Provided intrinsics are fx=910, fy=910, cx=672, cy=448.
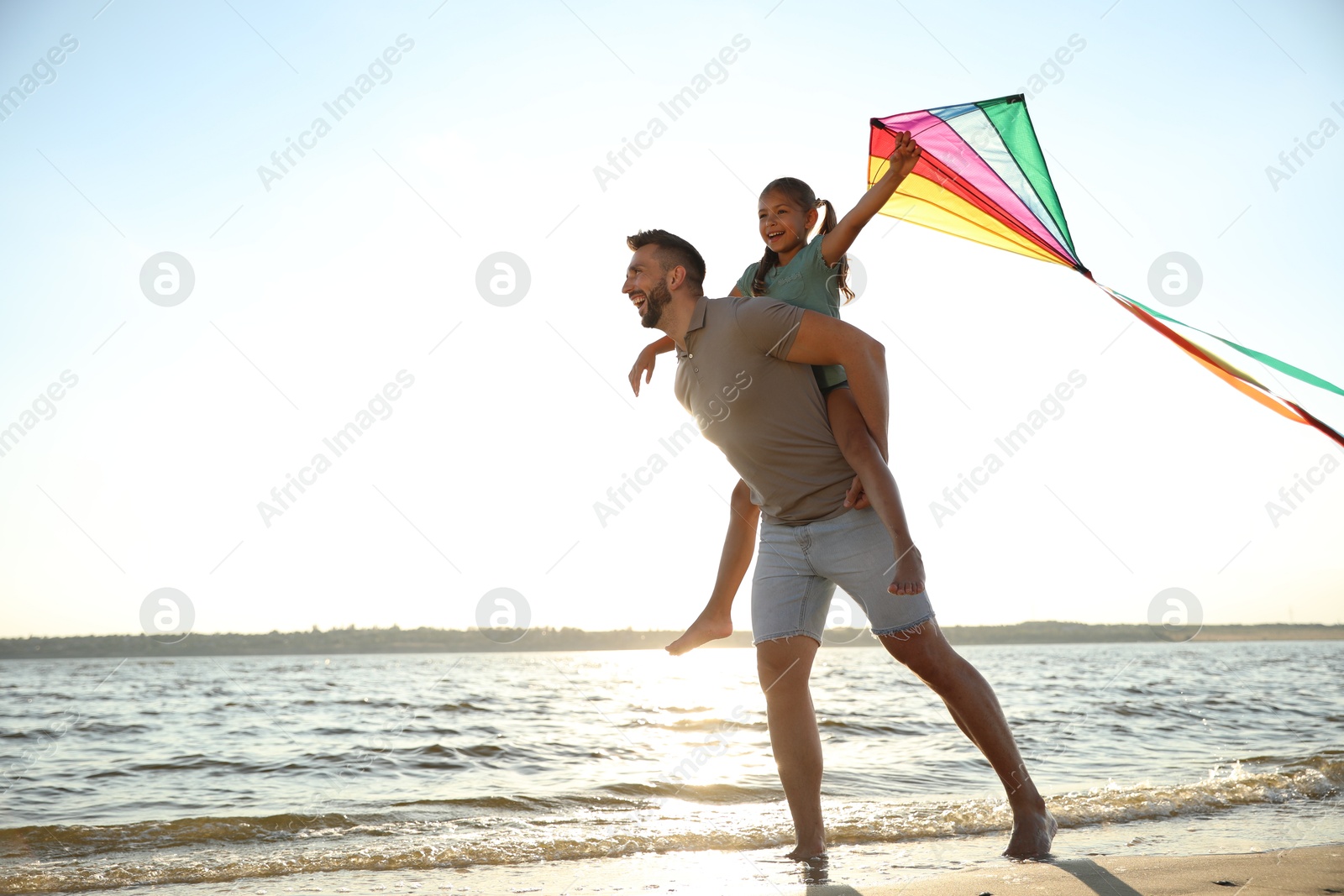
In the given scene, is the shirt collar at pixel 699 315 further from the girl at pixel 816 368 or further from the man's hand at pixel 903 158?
the man's hand at pixel 903 158

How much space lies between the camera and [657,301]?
9.70 feet

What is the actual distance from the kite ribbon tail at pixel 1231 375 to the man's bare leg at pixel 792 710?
56.8 inches

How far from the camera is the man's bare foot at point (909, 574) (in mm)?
2637

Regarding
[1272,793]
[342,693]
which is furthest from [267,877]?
[342,693]

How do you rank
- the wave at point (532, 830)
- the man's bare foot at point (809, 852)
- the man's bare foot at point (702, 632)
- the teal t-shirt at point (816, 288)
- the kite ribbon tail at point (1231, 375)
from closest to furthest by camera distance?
the kite ribbon tail at point (1231, 375), the teal t-shirt at point (816, 288), the man's bare foot at point (809, 852), the man's bare foot at point (702, 632), the wave at point (532, 830)

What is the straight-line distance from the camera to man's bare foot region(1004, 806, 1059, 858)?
2.96m

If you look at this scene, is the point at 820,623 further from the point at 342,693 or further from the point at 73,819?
the point at 342,693

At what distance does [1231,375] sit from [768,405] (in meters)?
1.34

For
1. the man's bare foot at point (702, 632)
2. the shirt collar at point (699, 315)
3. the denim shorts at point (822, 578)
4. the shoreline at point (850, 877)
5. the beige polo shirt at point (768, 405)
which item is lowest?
the shoreline at point (850, 877)

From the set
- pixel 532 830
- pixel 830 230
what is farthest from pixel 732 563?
pixel 532 830

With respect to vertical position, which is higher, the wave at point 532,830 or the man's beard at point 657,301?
the man's beard at point 657,301

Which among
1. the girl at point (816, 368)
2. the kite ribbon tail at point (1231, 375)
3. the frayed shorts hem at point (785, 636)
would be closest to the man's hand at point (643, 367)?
the girl at point (816, 368)

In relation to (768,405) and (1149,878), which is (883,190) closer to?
(768,405)

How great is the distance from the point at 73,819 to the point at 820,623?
223 inches
